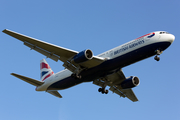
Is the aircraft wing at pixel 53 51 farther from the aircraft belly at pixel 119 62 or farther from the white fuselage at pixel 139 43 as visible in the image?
the white fuselage at pixel 139 43

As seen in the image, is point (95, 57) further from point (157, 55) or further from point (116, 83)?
point (116, 83)

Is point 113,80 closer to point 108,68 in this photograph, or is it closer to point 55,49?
point 108,68

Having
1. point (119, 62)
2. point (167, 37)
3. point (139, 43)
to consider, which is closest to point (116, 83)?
point (119, 62)

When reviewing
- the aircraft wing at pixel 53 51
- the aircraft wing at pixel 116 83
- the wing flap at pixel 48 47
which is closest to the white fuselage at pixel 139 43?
the aircraft wing at pixel 53 51

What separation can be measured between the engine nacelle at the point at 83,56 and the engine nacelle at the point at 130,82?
9897 millimetres

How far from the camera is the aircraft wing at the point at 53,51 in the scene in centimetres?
2934

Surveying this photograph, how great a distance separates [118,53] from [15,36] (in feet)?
40.0

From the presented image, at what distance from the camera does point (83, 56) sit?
28.6 metres

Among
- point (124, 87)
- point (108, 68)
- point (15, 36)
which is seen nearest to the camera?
point (15, 36)

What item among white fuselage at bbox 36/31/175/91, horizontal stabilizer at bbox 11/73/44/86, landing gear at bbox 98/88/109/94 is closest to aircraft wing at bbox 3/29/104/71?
white fuselage at bbox 36/31/175/91

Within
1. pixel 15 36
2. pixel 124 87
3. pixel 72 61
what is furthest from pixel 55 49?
pixel 124 87

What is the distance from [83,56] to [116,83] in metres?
10.7

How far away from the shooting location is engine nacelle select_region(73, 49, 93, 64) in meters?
28.6

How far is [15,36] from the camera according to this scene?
93.9 ft
